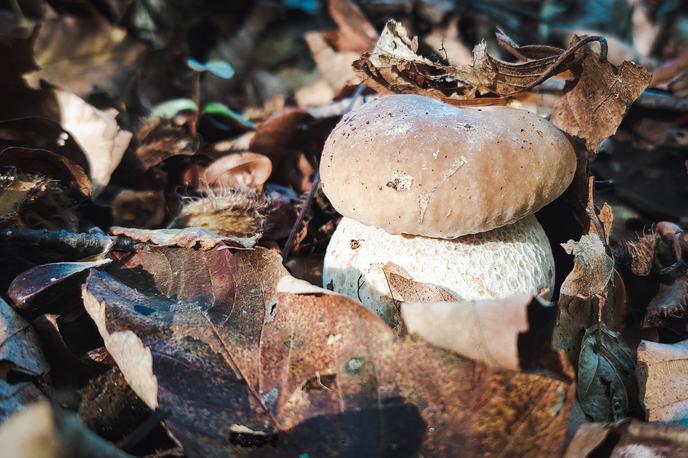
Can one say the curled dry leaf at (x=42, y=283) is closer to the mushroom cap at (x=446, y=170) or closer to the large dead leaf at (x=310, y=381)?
the large dead leaf at (x=310, y=381)

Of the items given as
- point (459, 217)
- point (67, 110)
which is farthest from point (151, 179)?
point (459, 217)

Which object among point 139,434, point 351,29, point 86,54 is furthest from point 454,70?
point 86,54

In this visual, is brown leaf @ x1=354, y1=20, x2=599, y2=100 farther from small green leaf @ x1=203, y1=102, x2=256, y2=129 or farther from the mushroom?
small green leaf @ x1=203, y1=102, x2=256, y2=129

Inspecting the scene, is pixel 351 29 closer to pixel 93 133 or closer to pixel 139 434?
pixel 93 133

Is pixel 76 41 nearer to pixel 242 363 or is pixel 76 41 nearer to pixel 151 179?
pixel 151 179

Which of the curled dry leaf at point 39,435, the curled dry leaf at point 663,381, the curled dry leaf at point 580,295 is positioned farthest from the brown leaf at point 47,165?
the curled dry leaf at point 663,381

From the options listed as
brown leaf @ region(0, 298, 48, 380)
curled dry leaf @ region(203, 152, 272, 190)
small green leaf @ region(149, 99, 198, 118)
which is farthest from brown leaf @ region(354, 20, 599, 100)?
brown leaf @ region(0, 298, 48, 380)

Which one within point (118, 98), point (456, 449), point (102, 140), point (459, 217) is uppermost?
point (459, 217)
